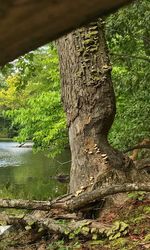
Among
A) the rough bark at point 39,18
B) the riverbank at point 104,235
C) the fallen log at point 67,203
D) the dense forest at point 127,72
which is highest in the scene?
the dense forest at point 127,72

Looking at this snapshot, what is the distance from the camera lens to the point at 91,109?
22.1 feet

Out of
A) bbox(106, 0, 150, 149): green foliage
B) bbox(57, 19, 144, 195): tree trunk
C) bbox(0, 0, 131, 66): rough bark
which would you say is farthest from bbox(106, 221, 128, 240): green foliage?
bbox(106, 0, 150, 149): green foliage

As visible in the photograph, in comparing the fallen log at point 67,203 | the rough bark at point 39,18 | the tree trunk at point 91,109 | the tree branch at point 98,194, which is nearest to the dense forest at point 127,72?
the tree trunk at point 91,109

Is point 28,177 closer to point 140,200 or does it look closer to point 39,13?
point 140,200

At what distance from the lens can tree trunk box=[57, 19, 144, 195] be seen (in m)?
6.62

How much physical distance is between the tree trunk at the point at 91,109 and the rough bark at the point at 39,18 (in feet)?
17.6

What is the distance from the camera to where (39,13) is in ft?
3.76

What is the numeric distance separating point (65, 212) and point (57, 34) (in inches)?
204

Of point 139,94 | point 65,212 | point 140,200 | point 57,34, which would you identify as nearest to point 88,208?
point 65,212

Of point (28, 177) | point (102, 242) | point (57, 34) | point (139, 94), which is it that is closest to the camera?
point (57, 34)

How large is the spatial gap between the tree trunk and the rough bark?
5.36 metres

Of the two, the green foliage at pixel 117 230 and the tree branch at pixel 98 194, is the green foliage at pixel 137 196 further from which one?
the green foliage at pixel 117 230

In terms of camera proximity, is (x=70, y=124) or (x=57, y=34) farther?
(x=70, y=124)

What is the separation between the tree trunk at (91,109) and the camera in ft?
21.7
